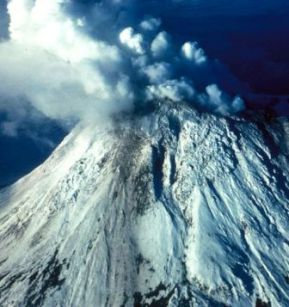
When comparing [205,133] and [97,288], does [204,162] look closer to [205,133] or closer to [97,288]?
[205,133]

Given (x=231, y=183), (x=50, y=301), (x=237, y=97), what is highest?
(x=237, y=97)

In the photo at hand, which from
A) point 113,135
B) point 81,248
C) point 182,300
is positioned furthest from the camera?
point 113,135

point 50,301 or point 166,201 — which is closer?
point 50,301

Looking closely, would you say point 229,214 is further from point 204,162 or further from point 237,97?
point 237,97

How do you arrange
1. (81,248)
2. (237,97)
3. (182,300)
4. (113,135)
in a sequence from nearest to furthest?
(182,300)
(81,248)
(113,135)
(237,97)

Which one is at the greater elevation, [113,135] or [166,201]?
[113,135]

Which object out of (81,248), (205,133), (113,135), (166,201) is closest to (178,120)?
(205,133)

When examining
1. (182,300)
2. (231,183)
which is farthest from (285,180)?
(182,300)
